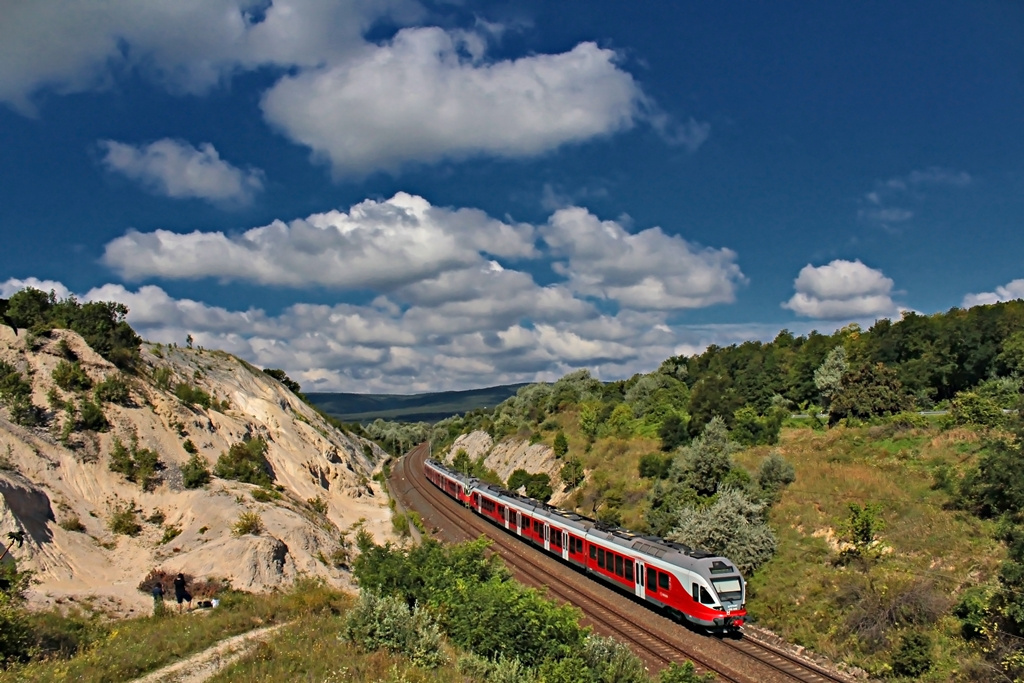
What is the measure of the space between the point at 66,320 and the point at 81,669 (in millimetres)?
36678

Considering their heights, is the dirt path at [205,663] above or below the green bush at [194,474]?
below

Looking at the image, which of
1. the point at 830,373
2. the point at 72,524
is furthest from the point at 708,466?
the point at 830,373

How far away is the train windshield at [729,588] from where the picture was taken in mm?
20734

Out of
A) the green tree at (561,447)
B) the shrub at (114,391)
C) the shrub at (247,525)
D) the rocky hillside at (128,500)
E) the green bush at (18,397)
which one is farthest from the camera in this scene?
the green tree at (561,447)

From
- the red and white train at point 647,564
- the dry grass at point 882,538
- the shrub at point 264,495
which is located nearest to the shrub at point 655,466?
the dry grass at point 882,538

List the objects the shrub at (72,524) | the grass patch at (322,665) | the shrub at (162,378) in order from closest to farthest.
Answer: the grass patch at (322,665) < the shrub at (72,524) < the shrub at (162,378)

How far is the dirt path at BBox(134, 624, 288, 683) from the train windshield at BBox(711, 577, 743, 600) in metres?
14.1

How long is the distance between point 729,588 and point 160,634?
17373 mm

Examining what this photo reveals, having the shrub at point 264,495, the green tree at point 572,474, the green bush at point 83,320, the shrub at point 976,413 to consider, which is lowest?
the green tree at point 572,474

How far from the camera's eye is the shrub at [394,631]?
1440 centimetres

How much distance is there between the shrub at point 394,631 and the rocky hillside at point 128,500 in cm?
1210

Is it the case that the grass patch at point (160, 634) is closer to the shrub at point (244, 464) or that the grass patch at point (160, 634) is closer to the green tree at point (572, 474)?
the shrub at point (244, 464)

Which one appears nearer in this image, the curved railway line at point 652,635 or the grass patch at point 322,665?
the grass patch at point 322,665

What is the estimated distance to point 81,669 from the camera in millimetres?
13281
